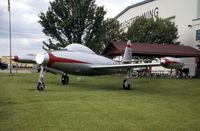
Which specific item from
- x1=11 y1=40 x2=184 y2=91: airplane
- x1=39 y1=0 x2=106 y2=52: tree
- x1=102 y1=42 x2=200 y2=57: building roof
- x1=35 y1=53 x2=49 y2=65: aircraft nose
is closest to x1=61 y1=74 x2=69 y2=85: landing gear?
x1=11 y1=40 x2=184 y2=91: airplane

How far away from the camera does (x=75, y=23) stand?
5191 centimetres

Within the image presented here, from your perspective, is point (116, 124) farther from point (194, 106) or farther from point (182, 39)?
point (182, 39)

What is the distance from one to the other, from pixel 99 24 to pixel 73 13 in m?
4.18

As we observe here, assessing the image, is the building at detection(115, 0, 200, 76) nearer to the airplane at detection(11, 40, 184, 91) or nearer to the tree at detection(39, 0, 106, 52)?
the tree at detection(39, 0, 106, 52)

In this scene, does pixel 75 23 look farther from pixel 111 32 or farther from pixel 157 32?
pixel 157 32

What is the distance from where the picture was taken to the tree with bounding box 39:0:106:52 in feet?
171

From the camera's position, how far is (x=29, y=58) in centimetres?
2514

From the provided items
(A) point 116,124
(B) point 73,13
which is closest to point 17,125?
(A) point 116,124

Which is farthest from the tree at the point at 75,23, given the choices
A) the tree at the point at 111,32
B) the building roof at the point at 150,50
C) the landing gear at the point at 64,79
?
the landing gear at the point at 64,79

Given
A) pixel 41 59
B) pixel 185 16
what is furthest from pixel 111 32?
pixel 41 59

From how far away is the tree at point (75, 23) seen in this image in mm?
51969

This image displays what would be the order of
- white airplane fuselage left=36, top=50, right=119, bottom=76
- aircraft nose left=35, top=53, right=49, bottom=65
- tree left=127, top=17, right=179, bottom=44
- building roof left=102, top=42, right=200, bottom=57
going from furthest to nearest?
1. tree left=127, top=17, right=179, bottom=44
2. building roof left=102, top=42, right=200, bottom=57
3. white airplane fuselage left=36, top=50, right=119, bottom=76
4. aircraft nose left=35, top=53, right=49, bottom=65

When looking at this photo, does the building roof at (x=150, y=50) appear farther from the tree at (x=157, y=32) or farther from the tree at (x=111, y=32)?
the tree at (x=111, y=32)

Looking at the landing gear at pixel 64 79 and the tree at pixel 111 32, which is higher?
the tree at pixel 111 32
